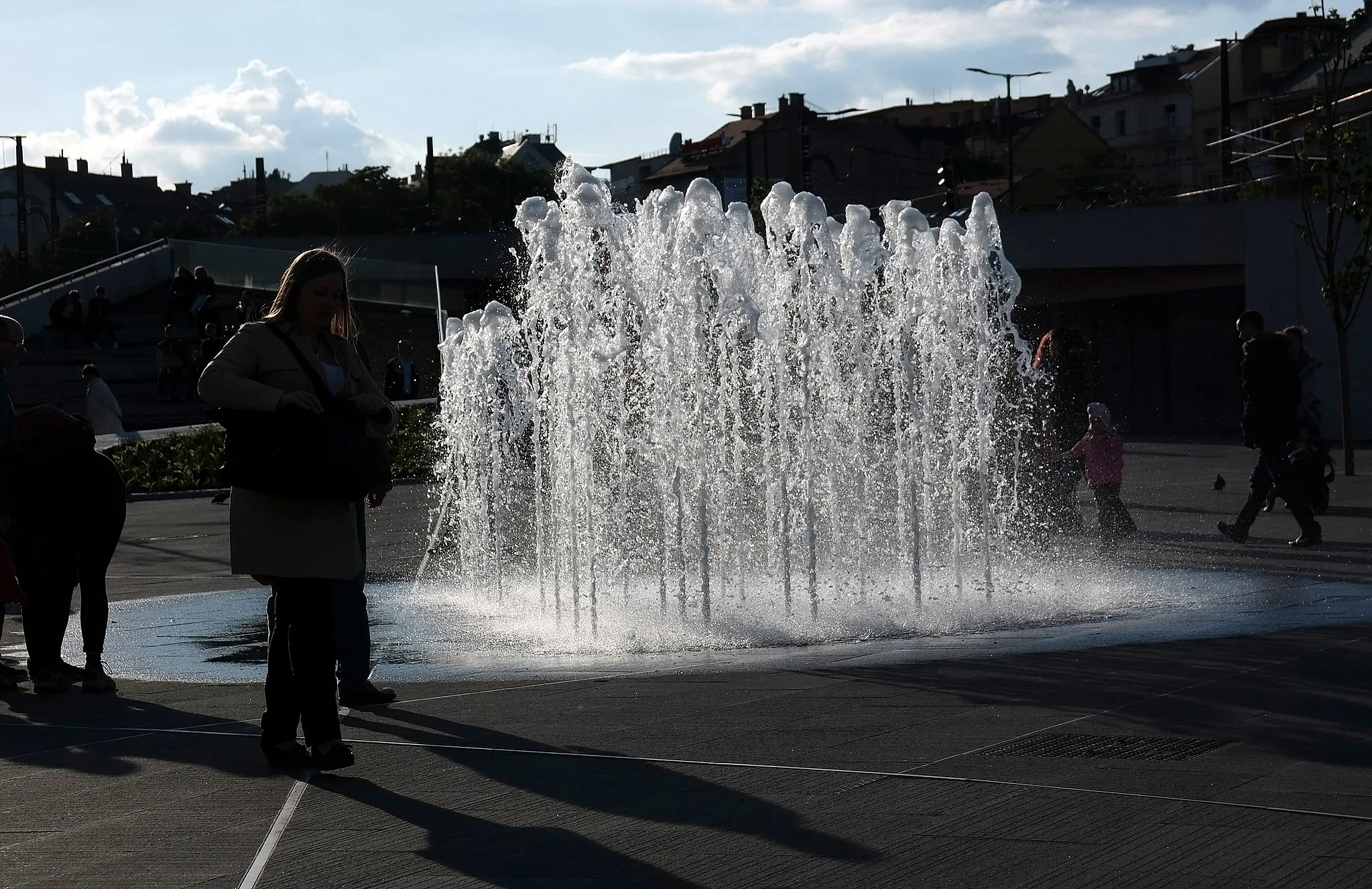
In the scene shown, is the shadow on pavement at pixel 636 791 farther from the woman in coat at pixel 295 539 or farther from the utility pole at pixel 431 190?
the utility pole at pixel 431 190

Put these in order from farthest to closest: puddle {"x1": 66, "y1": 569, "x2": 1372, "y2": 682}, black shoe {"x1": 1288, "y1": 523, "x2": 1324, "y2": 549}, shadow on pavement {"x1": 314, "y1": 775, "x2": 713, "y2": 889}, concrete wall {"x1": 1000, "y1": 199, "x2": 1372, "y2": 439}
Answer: concrete wall {"x1": 1000, "y1": 199, "x2": 1372, "y2": 439} < black shoe {"x1": 1288, "y1": 523, "x2": 1324, "y2": 549} < puddle {"x1": 66, "y1": 569, "x2": 1372, "y2": 682} < shadow on pavement {"x1": 314, "y1": 775, "x2": 713, "y2": 889}

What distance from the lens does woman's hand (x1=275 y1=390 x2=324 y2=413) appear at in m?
5.77

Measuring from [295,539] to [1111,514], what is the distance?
9.70 meters

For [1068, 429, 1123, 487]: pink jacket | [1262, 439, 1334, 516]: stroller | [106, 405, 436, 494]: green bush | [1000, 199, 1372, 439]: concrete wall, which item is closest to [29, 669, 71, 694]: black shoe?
[1068, 429, 1123, 487]: pink jacket

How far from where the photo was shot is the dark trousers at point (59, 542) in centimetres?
834

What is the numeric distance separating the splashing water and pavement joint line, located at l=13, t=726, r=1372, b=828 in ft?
11.7

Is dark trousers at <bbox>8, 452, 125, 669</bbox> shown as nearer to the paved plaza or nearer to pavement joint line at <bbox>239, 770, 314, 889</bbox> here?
the paved plaza

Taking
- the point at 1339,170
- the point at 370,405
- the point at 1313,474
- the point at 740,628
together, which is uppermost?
the point at 1339,170

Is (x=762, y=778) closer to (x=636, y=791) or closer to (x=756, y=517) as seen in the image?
(x=636, y=791)

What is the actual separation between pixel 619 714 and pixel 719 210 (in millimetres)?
5762

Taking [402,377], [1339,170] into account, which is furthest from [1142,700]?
[402,377]

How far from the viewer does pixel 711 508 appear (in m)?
15.0

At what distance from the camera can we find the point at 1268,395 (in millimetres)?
13336

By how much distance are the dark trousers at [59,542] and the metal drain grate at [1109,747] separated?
15.1ft
